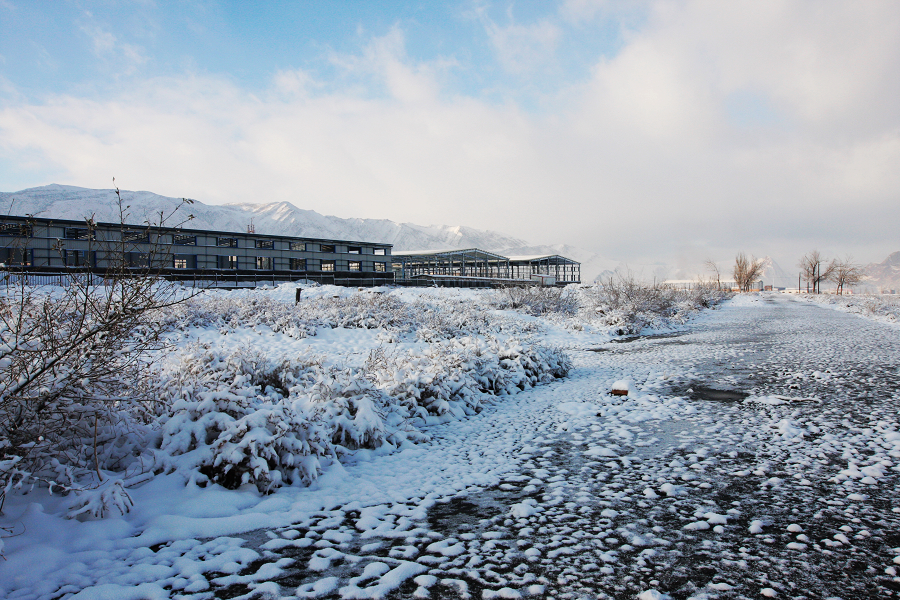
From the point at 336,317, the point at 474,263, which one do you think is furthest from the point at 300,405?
the point at 474,263

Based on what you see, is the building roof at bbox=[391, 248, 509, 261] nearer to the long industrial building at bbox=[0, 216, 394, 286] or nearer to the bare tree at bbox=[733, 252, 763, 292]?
the long industrial building at bbox=[0, 216, 394, 286]

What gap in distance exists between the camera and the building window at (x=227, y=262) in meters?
43.5

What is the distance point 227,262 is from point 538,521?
46870 mm

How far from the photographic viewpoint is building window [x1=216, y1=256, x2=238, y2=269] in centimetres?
4348

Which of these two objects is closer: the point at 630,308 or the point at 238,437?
the point at 238,437

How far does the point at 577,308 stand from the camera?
23828 millimetres

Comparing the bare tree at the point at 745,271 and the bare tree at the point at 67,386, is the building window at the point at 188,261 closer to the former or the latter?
the bare tree at the point at 67,386

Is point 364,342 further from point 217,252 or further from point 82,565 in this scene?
point 217,252

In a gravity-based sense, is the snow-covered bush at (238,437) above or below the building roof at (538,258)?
below

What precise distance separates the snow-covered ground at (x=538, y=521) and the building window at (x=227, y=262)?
4348cm

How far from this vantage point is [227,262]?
44000 millimetres

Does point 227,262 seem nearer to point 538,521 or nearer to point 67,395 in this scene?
point 67,395

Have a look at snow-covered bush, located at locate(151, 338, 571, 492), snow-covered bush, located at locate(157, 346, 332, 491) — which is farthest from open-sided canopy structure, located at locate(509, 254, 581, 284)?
snow-covered bush, located at locate(157, 346, 332, 491)

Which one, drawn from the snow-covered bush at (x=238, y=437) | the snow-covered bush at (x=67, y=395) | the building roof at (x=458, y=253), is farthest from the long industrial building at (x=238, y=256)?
the snow-covered bush at (x=67, y=395)
